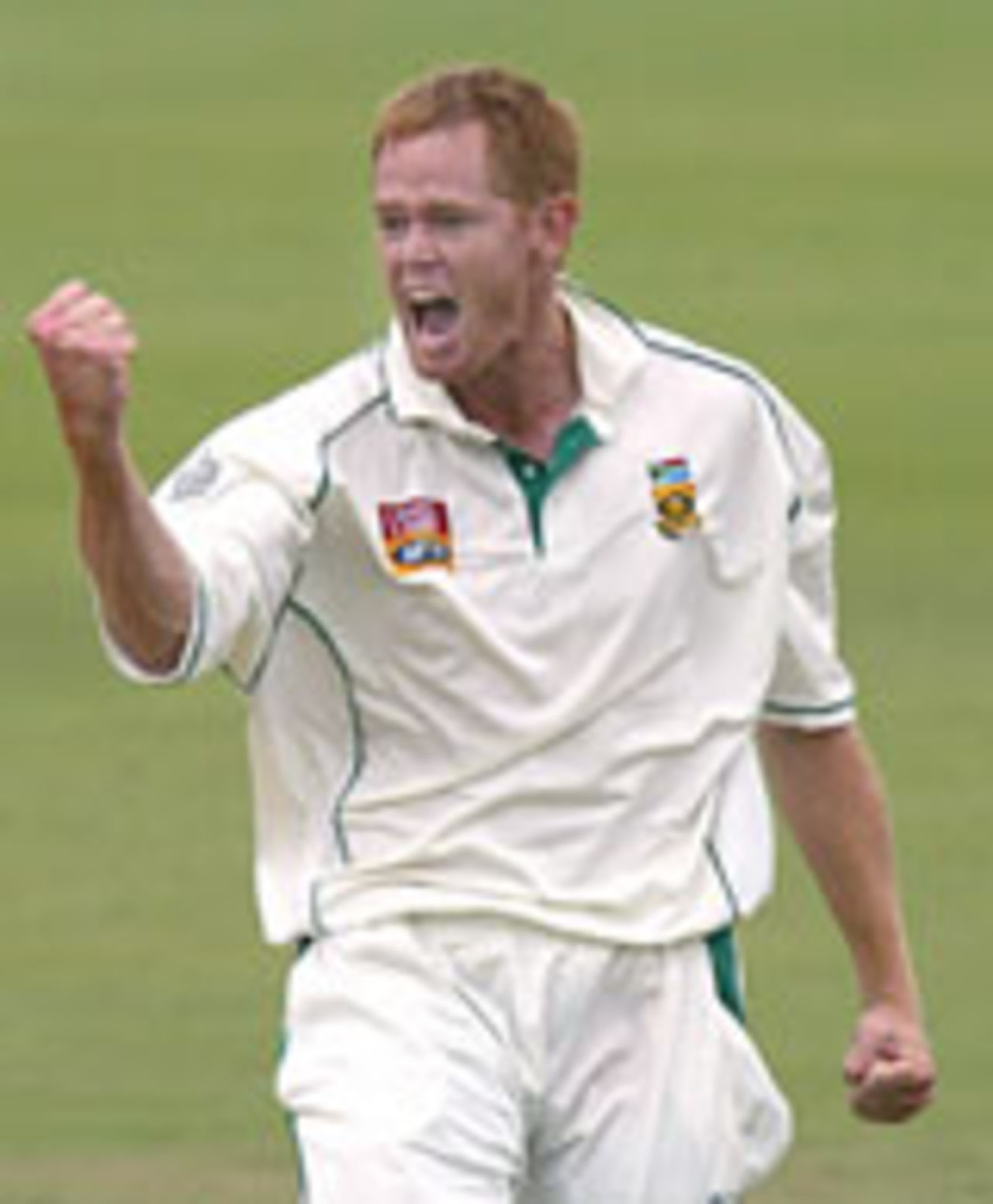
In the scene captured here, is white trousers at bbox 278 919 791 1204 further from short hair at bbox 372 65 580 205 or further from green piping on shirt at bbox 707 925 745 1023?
short hair at bbox 372 65 580 205

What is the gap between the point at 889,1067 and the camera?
670 centimetres

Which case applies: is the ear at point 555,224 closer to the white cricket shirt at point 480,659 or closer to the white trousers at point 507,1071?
the white cricket shirt at point 480,659

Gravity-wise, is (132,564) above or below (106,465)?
below

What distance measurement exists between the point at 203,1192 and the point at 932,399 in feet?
19.5

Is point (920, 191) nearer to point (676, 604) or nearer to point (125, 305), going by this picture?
point (125, 305)

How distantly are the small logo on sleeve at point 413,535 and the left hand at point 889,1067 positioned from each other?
89cm

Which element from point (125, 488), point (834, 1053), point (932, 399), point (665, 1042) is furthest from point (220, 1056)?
point (932, 399)

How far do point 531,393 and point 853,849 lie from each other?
0.79 meters

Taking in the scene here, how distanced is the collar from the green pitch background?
8.11 feet

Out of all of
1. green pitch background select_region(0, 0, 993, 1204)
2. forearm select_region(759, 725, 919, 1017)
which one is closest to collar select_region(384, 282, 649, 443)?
forearm select_region(759, 725, 919, 1017)

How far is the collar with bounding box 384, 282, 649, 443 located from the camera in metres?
6.41

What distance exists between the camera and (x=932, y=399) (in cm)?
1424

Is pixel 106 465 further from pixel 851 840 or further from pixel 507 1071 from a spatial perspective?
pixel 851 840

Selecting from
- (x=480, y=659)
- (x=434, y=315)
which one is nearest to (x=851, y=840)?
(x=480, y=659)
